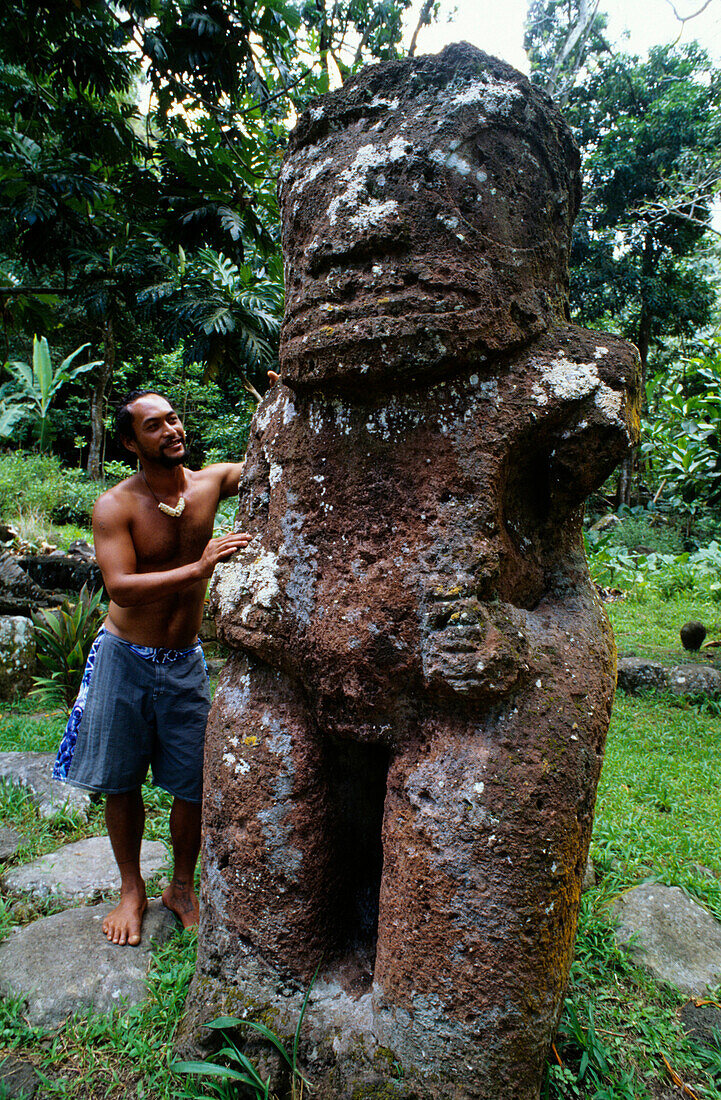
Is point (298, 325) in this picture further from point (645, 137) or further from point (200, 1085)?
point (645, 137)

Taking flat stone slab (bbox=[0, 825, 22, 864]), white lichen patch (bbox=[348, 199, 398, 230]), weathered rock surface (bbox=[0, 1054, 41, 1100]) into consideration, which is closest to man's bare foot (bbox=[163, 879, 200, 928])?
weathered rock surface (bbox=[0, 1054, 41, 1100])

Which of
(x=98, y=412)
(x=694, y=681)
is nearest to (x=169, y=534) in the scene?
(x=694, y=681)

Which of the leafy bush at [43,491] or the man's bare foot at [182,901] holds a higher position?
the leafy bush at [43,491]

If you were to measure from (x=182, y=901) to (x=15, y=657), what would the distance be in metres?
3.29

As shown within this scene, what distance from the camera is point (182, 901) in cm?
233

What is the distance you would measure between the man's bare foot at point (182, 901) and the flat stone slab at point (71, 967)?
0.05 meters

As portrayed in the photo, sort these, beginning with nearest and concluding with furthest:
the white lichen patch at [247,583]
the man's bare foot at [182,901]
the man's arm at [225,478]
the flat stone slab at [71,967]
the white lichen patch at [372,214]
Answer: the white lichen patch at [372,214], the white lichen patch at [247,583], the flat stone slab at [71,967], the man's bare foot at [182,901], the man's arm at [225,478]

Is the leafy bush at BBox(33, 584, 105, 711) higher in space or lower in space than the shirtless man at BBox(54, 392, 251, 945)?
lower

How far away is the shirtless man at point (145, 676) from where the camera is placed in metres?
2.24

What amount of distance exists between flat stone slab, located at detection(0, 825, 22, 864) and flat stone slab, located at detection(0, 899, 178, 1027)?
561 millimetres

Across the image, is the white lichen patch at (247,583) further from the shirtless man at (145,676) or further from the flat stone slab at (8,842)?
the flat stone slab at (8,842)

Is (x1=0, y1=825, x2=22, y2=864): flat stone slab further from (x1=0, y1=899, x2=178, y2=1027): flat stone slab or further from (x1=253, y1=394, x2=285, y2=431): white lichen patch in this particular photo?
(x1=253, y1=394, x2=285, y2=431): white lichen patch

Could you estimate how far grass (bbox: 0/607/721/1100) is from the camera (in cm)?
168

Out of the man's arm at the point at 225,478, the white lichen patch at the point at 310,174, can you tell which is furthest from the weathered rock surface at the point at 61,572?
the white lichen patch at the point at 310,174
